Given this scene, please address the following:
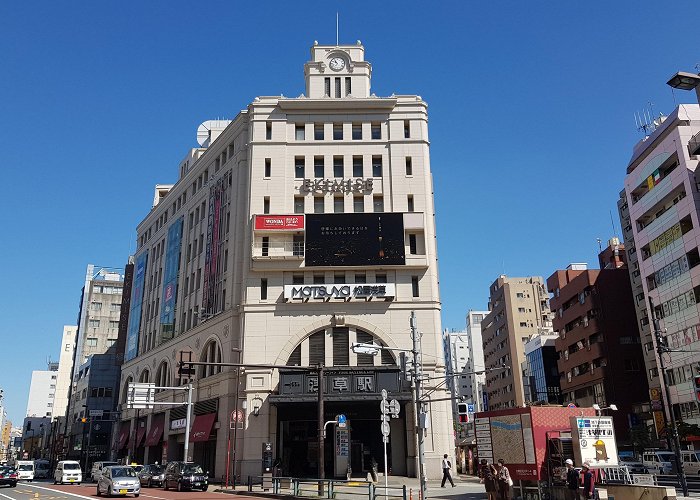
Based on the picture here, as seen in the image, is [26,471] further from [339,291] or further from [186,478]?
[339,291]

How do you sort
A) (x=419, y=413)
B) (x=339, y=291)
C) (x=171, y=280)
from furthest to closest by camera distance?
Result: 1. (x=171, y=280)
2. (x=339, y=291)
3. (x=419, y=413)

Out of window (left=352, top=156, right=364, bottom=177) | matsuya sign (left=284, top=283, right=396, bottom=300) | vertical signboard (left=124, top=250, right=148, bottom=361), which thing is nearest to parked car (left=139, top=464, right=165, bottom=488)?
matsuya sign (left=284, top=283, right=396, bottom=300)

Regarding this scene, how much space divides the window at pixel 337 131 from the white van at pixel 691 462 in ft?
119

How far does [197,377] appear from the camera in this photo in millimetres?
54062

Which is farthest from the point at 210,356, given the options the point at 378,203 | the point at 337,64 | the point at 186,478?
the point at 337,64

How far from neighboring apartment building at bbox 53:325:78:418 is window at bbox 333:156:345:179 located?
380 feet

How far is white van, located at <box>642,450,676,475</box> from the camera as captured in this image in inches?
1580

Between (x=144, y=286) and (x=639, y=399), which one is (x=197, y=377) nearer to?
(x=144, y=286)

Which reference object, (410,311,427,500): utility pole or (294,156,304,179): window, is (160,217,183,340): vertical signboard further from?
(410,311,427,500): utility pole

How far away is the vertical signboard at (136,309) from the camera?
239 feet

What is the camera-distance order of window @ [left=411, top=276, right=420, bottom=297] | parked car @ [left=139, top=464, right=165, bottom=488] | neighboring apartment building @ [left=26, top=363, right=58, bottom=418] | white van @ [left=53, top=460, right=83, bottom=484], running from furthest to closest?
neighboring apartment building @ [left=26, top=363, right=58, bottom=418] → white van @ [left=53, top=460, right=83, bottom=484] → window @ [left=411, top=276, right=420, bottom=297] → parked car @ [left=139, top=464, right=165, bottom=488]

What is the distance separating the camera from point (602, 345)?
242 feet

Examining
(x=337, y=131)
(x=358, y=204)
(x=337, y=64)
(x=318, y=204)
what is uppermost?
(x=337, y=64)

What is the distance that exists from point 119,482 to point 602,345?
6159 cm
